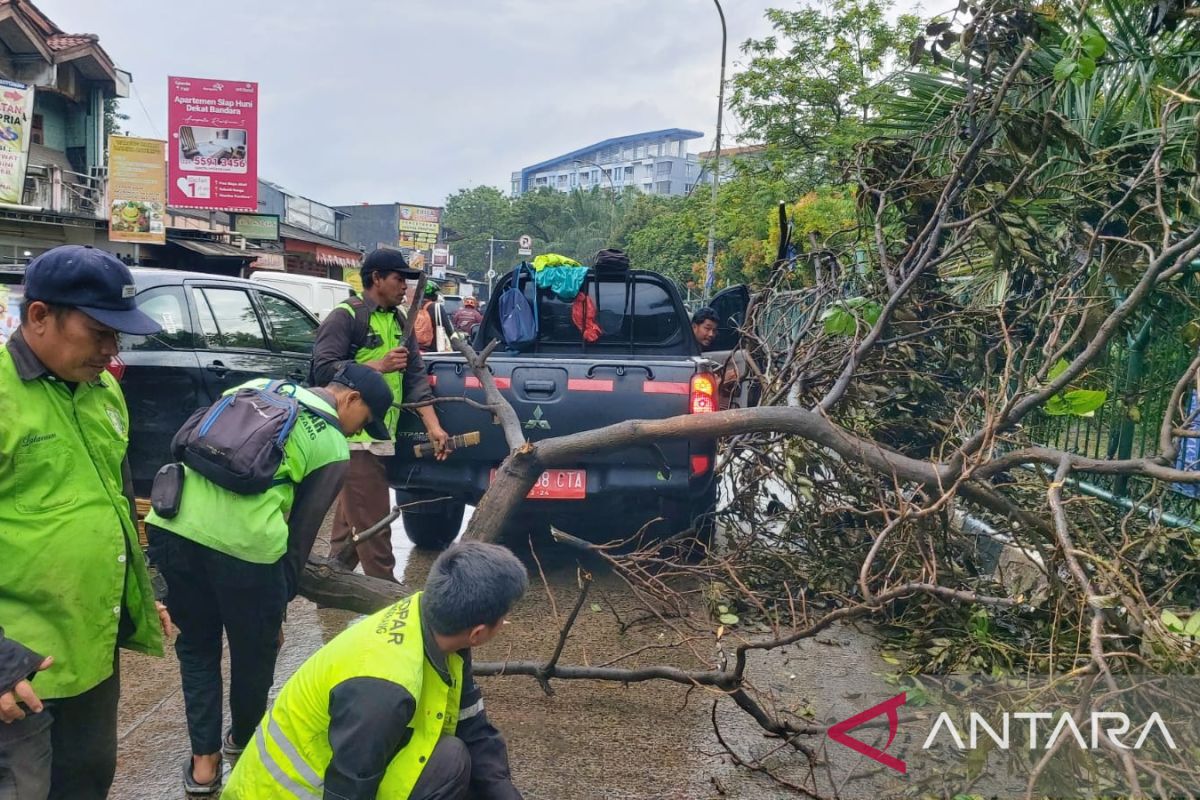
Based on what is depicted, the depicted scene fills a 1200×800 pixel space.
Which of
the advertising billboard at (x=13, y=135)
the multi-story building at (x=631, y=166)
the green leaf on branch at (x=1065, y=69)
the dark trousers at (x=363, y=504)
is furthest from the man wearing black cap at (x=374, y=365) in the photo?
the multi-story building at (x=631, y=166)

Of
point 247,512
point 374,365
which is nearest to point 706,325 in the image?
point 374,365

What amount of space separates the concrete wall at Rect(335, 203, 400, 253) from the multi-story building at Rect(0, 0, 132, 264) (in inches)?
1820

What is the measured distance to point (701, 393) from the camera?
5.14m

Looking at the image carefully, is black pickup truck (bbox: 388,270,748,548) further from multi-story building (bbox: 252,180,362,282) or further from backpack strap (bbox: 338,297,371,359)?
multi-story building (bbox: 252,180,362,282)

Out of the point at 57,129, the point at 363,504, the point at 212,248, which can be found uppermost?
the point at 57,129

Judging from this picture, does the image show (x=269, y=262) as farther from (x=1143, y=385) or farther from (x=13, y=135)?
(x=1143, y=385)

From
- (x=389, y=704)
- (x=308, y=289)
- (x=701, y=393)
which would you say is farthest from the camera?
(x=308, y=289)

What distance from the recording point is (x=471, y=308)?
22.1 metres

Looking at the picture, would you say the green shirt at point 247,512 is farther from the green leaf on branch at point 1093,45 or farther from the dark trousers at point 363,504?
the green leaf on branch at point 1093,45

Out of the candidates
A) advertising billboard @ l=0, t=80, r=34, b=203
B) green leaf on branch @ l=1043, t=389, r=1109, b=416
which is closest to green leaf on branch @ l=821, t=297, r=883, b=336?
green leaf on branch @ l=1043, t=389, r=1109, b=416

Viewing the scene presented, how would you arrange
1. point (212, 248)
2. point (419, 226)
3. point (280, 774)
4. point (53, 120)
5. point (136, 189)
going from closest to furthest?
point (280, 774)
point (136, 189)
point (53, 120)
point (212, 248)
point (419, 226)

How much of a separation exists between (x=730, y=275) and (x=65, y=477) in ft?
82.8

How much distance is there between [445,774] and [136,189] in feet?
68.4

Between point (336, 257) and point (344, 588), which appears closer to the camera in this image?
point (344, 588)
